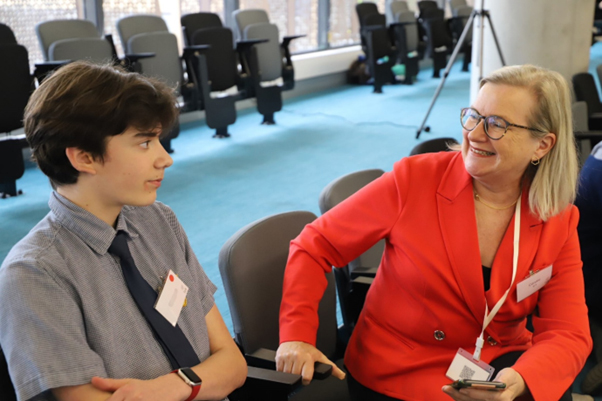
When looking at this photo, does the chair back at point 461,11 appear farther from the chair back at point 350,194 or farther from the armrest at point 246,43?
the chair back at point 350,194

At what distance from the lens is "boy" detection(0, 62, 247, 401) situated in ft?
3.35

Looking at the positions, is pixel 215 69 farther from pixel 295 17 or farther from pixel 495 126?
pixel 495 126

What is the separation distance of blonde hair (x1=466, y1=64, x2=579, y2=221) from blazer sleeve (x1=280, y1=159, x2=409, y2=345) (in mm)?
343

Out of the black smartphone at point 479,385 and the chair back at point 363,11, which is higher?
the chair back at point 363,11

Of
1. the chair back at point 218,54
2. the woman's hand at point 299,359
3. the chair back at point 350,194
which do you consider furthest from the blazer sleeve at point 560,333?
the chair back at point 218,54

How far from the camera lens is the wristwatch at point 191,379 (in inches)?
46.6

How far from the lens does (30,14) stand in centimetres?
559

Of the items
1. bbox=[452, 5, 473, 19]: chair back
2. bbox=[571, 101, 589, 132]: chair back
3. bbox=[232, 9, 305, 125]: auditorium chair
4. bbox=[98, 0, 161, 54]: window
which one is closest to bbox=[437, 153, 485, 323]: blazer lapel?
bbox=[571, 101, 589, 132]: chair back

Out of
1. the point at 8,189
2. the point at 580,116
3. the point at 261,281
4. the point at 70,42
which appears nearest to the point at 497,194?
the point at 261,281

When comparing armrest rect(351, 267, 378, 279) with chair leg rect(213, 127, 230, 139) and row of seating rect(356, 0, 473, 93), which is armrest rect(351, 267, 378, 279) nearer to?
chair leg rect(213, 127, 230, 139)

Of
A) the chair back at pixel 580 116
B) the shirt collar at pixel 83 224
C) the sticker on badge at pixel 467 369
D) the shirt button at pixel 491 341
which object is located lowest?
the sticker on badge at pixel 467 369

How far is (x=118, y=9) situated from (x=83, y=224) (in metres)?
5.95

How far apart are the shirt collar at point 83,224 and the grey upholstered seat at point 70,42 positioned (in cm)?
355

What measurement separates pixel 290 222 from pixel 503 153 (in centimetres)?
65
